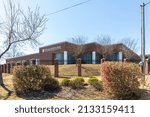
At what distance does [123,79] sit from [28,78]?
5221 mm

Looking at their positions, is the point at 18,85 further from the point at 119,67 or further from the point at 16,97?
the point at 119,67

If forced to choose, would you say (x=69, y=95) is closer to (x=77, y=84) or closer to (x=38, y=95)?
(x=77, y=84)

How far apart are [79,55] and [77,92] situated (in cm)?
3407

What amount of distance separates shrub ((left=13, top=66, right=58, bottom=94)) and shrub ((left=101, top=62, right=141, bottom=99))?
4.13m

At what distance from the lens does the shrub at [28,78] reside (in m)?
14.6

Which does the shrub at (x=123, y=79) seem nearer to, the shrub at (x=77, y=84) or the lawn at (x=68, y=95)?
the lawn at (x=68, y=95)

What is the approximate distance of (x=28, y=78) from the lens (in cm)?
1459

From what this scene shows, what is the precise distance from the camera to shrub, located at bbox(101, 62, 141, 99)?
11.9 meters

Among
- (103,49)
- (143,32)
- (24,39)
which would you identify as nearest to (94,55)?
(103,49)

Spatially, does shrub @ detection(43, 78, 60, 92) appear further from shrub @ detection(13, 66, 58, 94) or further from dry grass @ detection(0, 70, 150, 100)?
dry grass @ detection(0, 70, 150, 100)

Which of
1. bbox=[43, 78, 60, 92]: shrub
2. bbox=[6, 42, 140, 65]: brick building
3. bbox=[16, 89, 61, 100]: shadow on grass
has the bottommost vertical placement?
bbox=[16, 89, 61, 100]: shadow on grass

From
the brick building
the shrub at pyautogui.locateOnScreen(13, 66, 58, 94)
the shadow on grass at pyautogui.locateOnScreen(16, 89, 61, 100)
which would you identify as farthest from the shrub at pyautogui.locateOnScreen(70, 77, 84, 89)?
the brick building

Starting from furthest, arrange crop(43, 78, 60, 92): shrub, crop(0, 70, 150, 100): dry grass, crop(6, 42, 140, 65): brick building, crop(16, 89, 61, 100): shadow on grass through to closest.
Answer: crop(6, 42, 140, 65): brick building, crop(43, 78, 60, 92): shrub, crop(16, 89, 61, 100): shadow on grass, crop(0, 70, 150, 100): dry grass

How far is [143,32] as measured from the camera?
48.7 feet
